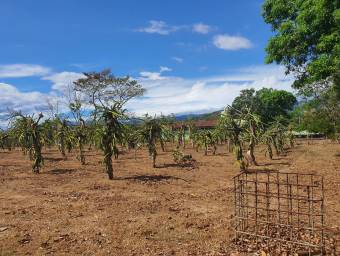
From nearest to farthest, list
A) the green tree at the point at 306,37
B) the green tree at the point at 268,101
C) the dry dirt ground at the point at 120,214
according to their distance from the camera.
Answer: the dry dirt ground at the point at 120,214 < the green tree at the point at 306,37 < the green tree at the point at 268,101

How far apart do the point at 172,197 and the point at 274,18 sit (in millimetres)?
14043

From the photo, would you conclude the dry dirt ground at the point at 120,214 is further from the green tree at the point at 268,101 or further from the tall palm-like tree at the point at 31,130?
the green tree at the point at 268,101

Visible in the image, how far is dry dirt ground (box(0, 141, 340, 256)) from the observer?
398 inches

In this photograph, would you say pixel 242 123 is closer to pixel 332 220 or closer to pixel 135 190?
pixel 135 190

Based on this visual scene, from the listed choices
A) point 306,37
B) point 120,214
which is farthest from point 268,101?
point 120,214

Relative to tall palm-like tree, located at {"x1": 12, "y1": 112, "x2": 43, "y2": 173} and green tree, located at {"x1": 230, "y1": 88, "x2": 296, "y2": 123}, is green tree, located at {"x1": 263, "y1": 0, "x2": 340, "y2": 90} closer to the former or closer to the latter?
tall palm-like tree, located at {"x1": 12, "y1": 112, "x2": 43, "y2": 173}

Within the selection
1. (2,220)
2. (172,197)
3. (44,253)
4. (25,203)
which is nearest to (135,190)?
(172,197)

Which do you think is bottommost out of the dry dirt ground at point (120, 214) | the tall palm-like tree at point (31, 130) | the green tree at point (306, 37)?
the dry dirt ground at point (120, 214)

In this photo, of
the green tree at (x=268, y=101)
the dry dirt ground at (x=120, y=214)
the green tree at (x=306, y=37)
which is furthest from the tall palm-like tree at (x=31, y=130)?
the green tree at (x=268, y=101)

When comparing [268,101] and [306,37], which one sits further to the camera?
[268,101]

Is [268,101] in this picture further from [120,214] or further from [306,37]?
[120,214]

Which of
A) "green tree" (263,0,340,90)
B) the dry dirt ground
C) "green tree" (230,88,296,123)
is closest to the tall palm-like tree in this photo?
the dry dirt ground

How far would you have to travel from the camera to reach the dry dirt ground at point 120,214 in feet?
33.2

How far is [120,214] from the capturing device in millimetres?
13164
